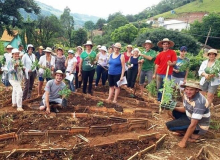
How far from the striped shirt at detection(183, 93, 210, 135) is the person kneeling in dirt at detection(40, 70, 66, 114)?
112 inches

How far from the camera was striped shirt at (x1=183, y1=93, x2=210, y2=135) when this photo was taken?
3.46 meters

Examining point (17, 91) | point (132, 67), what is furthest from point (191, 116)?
point (17, 91)

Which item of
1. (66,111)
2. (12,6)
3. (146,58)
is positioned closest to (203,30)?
(12,6)

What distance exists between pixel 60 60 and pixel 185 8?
83.7 metres

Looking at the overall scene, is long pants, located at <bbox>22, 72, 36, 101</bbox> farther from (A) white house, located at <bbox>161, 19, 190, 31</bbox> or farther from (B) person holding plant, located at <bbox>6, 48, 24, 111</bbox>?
(A) white house, located at <bbox>161, 19, 190, 31</bbox>

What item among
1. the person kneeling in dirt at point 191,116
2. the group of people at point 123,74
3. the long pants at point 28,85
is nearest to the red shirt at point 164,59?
the group of people at point 123,74

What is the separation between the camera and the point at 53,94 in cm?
503

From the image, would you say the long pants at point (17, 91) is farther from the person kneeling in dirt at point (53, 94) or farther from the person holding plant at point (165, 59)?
the person holding plant at point (165, 59)

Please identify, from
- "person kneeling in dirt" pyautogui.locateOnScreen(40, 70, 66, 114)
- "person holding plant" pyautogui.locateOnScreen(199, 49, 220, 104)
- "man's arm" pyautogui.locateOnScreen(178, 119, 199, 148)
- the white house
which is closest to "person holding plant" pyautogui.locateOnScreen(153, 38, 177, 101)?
"person holding plant" pyautogui.locateOnScreen(199, 49, 220, 104)

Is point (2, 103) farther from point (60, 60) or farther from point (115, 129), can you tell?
point (115, 129)

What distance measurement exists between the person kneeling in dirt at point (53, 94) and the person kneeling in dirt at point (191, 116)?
262 cm

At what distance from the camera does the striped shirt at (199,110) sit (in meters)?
3.46

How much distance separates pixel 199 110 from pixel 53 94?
10.7 feet

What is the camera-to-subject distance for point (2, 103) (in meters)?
5.41
